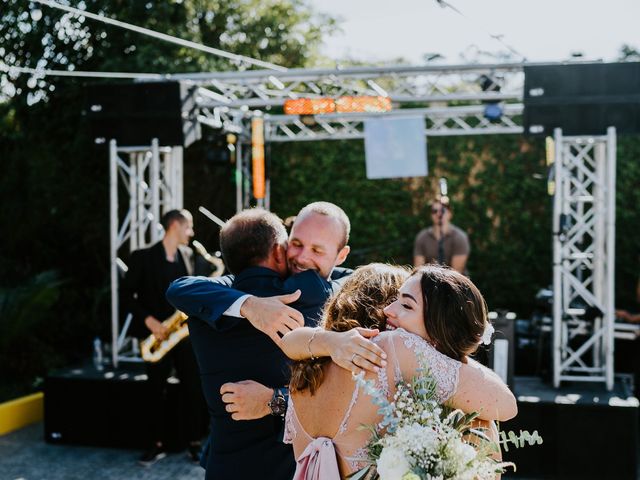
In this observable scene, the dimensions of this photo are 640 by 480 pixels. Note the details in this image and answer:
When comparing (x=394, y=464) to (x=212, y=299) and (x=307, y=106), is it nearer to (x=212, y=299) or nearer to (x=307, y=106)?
(x=212, y=299)

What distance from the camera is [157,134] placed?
643 cm

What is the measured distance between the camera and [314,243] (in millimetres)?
2318

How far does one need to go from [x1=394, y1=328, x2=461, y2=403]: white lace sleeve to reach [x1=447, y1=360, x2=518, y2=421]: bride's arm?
0.05 ft

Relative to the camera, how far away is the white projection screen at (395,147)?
773 cm

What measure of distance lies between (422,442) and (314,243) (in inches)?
33.9

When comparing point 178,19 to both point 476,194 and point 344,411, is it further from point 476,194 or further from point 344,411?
point 344,411

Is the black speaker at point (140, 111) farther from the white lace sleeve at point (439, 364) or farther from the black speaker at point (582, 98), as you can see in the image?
the white lace sleeve at point (439, 364)

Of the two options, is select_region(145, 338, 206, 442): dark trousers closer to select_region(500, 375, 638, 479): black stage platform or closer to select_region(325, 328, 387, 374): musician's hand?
select_region(500, 375, 638, 479): black stage platform

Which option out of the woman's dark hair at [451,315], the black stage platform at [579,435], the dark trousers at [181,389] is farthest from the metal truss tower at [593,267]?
the woman's dark hair at [451,315]

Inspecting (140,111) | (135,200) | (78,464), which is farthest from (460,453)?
(135,200)


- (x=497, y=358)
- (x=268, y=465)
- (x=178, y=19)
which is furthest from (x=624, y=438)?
(x=178, y=19)

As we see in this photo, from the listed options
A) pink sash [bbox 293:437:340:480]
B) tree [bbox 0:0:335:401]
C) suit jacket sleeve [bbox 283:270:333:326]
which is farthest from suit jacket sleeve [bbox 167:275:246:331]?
tree [bbox 0:0:335:401]

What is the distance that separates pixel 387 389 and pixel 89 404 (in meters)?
5.11

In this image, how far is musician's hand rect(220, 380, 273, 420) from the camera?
7.13ft
